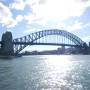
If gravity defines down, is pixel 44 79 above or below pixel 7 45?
below

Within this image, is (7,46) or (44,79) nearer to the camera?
(44,79)

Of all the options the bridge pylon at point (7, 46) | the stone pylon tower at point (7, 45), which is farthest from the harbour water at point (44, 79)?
the stone pylon tower at point (7, 45)

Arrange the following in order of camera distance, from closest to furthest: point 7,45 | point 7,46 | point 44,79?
point 44,79 < point 7,46 < point 7,45

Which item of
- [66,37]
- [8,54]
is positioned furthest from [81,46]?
[8,54]

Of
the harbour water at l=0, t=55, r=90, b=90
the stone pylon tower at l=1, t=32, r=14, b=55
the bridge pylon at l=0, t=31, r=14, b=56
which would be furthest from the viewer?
the stone pylon tower at l=1, t=32, r=14, b=55

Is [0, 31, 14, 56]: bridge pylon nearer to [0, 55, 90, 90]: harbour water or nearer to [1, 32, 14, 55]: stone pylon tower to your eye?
[1, 32, 14, 55]: stone pylon tower

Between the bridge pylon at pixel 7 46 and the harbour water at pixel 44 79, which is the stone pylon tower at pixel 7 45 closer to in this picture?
the bridge pylon at pixel 7 46

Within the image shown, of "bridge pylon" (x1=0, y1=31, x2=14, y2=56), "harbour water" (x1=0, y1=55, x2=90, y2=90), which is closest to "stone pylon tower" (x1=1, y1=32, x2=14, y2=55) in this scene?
"bridge pylon" (x1=0, y1=31, x2=14, y2=56)

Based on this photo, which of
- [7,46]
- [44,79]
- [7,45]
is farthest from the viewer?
[7,45]

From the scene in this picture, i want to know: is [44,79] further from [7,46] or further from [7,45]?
[7,45]

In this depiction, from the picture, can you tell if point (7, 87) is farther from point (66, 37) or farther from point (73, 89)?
point (66, 37)

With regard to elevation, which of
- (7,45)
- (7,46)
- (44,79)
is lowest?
(44,79)

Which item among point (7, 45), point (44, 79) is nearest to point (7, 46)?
point (7, 45)

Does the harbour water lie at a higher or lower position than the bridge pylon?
lower
